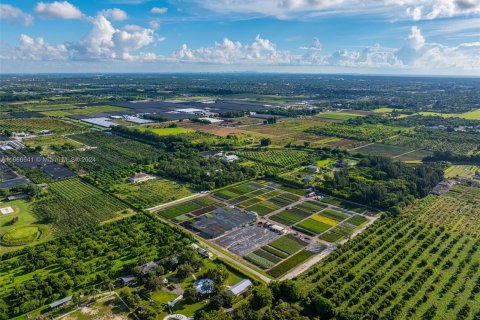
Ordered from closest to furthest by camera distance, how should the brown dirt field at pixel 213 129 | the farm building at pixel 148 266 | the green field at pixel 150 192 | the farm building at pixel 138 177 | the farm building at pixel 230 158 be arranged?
the farm building at pixel 148 266 → the green field at pixel 150 192 → the farm building at pixel 138 177 → the farm building at pixel 230 158 → the brown dirt field at pixel 213 129

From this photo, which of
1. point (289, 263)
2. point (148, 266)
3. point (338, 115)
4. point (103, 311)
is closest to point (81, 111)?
point (338, 115)

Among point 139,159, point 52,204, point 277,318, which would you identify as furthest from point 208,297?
point 139,159

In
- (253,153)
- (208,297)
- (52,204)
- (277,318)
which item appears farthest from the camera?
(253,153)

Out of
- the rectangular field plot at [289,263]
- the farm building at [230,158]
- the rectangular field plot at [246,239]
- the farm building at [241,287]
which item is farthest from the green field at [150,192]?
the farm building at [241,287]

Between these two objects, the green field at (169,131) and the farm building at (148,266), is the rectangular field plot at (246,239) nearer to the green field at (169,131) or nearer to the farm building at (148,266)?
the farm building at (148,266)

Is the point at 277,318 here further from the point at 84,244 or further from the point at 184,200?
the point at 184,200

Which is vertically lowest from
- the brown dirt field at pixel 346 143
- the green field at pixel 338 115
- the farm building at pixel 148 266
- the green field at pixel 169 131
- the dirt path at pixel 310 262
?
the dirt path at pixel 310 262

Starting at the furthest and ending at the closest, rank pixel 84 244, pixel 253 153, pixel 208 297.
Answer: pixel 253 153 → pixel 84 244 → pixel 208 297
